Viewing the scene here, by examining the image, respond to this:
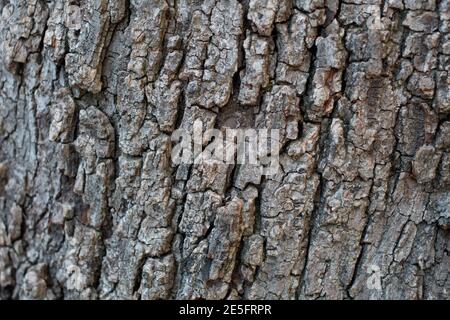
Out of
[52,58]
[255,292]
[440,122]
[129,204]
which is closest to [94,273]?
[129,204]

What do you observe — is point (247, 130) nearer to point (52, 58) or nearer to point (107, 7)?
point (107, 7)

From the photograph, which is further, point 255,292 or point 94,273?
point 94,273

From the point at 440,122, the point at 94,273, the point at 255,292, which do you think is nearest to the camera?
the point at 440,122

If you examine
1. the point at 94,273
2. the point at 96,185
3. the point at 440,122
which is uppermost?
the point at 440,122

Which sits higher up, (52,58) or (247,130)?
(52,58)

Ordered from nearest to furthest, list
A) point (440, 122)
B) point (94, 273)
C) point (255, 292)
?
point (440, 122) < point (255, 292) < point (94, 273)

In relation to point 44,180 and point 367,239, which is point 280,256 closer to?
point 367,239

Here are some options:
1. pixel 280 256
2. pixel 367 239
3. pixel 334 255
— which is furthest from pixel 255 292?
pixel 367 239
